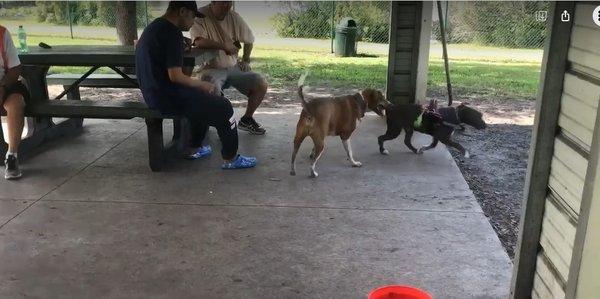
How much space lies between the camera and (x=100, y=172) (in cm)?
502

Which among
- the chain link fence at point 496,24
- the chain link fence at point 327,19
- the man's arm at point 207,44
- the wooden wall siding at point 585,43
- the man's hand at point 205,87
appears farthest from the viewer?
the chain link fence at point 327,19

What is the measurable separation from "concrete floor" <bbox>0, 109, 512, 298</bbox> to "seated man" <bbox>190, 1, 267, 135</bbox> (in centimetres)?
95

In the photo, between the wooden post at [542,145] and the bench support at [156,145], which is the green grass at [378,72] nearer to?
the bench support at [156,145]

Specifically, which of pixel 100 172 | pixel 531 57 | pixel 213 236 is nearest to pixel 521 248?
pixel 213 236

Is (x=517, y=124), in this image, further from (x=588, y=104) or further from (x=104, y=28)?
(x=104, y=28)

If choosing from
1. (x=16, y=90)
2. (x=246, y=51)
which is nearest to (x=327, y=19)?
(x=246, y=51)

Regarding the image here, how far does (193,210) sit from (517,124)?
4765 mm

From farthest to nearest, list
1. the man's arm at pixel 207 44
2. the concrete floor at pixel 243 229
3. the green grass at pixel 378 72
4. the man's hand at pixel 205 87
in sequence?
the green grass at pixel 378 72, the man's arm at pixel 207 44, the man's hand at pixel 205 87, the concrete floor at pixel 243 229

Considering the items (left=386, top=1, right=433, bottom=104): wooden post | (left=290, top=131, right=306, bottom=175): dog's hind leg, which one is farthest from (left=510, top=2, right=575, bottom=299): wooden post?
(left=386, top=1, right=433, bottom=104): wooden post

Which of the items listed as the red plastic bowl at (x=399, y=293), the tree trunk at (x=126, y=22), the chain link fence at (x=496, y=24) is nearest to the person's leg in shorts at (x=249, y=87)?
the tree trunk at (x=126, y=22)

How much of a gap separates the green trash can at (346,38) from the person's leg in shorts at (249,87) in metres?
8.75

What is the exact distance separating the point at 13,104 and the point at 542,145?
4.44 m

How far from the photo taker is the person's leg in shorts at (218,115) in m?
4.77

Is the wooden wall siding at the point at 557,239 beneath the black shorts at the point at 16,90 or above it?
beneath
